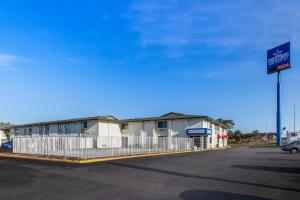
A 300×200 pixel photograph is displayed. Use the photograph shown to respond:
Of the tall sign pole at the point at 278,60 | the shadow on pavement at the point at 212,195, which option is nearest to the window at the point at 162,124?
the tall sign pole at the point at 278,60

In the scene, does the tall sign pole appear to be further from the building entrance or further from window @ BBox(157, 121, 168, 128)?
window @ BBox(157, 121, 168, 128)

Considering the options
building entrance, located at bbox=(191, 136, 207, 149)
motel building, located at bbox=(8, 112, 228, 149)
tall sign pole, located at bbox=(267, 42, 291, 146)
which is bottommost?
building entrance, located at bbox=(191, 136, 207, 149)

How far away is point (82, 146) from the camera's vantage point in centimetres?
2116

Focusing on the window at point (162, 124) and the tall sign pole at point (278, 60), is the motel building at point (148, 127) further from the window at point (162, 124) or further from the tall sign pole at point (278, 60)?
the tall sign pole at point (278, 60)

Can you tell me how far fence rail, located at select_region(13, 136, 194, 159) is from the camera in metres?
21.2

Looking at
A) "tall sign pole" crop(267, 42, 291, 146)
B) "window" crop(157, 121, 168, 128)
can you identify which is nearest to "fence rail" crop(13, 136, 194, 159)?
"window" crop(157, 121, 168, 128)

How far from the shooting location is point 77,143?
21578 mm

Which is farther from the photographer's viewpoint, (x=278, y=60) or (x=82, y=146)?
(x=278, y=60)

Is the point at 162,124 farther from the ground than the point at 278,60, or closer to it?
closer to it

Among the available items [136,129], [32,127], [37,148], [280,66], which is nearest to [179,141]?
[136,129]

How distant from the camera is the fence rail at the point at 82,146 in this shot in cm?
2116

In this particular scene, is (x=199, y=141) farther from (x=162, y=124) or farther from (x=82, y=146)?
(x=82, y=146)

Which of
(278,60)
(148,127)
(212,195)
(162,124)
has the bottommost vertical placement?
(148,127)

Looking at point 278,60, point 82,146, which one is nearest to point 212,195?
point 82,146
